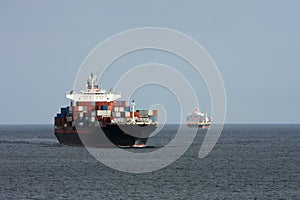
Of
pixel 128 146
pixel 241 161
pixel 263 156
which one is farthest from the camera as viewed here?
pixel 128 146

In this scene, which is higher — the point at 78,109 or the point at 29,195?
the point at 78,109

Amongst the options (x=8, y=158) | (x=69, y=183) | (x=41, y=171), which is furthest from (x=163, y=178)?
(x=8, y=158)

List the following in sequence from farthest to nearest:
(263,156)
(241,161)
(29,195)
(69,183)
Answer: (263,156) → (241,161) → (69,183) → (29,195)

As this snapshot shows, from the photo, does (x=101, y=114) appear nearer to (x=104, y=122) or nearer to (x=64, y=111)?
(x=104, y=122)

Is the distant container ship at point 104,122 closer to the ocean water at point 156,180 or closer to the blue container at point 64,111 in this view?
the blue container at point 64,111

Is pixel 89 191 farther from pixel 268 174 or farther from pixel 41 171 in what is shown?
pixel 268 174

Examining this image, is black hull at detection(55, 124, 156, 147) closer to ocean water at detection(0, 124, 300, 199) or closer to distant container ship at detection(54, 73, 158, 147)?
distant container ship at detection(54, 73, 158, 147)

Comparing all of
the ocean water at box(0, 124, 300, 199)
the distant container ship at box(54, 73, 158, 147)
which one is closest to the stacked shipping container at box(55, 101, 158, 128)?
the distant container ship at box(54, 73, 158, 147)

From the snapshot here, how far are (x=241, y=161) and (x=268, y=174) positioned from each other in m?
17.6

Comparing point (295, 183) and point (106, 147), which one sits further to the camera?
point (106, 147)

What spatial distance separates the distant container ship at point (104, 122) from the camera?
107312 mm

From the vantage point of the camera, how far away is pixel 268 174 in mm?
70875

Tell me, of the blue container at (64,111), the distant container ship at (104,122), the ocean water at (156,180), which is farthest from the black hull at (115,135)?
the ocean water at (156,180)

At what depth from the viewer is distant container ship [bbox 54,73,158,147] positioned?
4225 inches
